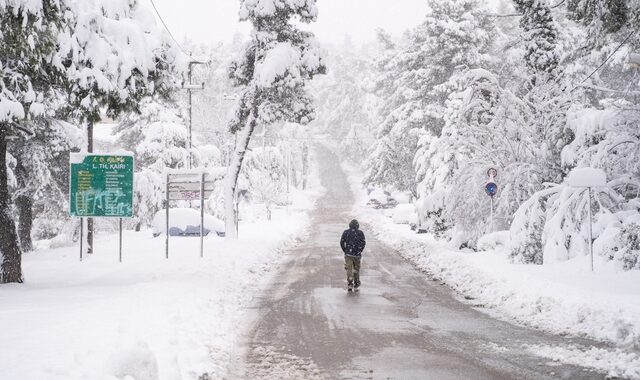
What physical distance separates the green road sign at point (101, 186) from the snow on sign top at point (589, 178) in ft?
36.9

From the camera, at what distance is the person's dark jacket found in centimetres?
1428

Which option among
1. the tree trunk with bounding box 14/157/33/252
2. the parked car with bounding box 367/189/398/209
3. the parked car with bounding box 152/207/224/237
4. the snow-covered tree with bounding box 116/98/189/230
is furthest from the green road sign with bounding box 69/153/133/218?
the parked car with bounding box 367/189/398/209

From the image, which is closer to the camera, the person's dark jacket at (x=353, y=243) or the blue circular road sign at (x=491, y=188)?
the person's dark jacket at (x=353, y=243)

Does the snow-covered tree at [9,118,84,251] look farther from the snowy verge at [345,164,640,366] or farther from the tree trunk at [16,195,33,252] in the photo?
the snowy verge at [345,164,640,366]

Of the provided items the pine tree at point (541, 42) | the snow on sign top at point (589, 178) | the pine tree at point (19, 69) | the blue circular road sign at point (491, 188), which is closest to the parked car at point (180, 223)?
the pine tree at point (19, 69)

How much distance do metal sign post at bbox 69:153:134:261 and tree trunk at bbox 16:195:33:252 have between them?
31.8 feet

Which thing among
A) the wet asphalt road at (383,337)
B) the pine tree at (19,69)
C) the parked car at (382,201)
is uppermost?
the pine tree at (19,69)

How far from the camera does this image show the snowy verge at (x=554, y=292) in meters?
9.04

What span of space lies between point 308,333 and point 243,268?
8284 mm

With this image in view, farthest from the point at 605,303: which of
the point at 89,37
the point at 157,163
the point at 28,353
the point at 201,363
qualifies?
the point at 157,163

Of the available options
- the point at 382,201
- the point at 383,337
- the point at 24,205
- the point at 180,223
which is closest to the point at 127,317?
the point at 383,337

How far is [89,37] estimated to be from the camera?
465 inches

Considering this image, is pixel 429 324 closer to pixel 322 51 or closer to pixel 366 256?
pixel 366 256

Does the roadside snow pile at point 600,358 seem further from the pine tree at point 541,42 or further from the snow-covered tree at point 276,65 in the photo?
the snow-covered tree at point 276,65
